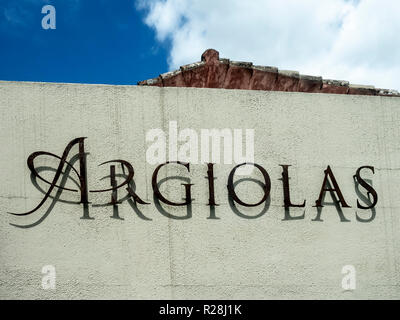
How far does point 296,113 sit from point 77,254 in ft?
10.8

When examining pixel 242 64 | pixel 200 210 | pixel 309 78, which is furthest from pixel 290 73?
pixel 200 210

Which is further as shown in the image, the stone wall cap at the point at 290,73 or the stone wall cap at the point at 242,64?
the stone wall cap at the point at 290,73

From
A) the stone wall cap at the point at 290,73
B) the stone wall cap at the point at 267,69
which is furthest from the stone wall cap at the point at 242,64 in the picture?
the stone wall cap at the point at 290,73

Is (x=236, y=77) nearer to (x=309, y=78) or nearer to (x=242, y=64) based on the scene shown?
(x=242, y=64)

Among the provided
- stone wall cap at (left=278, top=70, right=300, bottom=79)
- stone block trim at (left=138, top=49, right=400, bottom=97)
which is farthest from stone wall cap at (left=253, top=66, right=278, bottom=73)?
stone wall cap at (left=278, top=70, right=300, bottom=79)

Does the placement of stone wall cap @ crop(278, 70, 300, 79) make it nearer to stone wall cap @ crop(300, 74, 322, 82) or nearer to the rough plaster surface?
stone wall cap @ crop(300, 74, 322, 82)

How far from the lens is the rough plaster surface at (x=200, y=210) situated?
6621 mm

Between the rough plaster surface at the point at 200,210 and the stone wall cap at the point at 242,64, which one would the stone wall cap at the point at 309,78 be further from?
the rough plaster surface at the point at 200,210

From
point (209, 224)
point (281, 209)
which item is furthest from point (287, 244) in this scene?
point (209, 224)

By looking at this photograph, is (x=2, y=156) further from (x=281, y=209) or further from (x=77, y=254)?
(x=281, y=209)

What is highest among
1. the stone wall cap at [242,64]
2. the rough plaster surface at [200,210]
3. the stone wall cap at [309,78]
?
the stone wall cap at [242,64]

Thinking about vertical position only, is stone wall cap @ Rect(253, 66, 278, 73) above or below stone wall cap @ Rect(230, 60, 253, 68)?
below

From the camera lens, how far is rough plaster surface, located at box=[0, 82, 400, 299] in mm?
6621

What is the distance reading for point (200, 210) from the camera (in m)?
6.99
